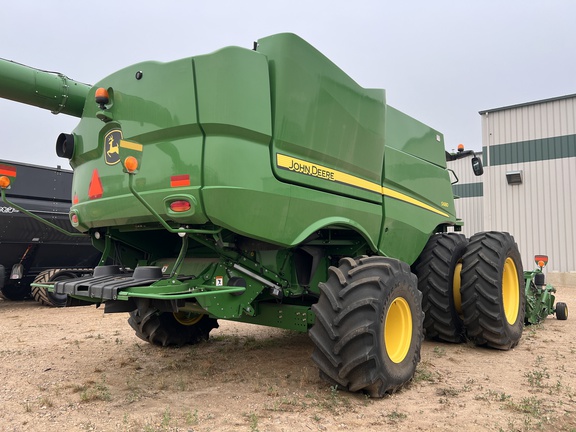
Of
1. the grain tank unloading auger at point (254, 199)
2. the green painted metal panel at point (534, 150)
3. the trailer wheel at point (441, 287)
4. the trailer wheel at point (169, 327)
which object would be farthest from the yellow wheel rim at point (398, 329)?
the green painted metal panel at point (534, 150)

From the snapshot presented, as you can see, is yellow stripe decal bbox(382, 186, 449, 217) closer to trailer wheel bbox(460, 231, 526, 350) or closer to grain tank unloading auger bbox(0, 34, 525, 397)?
grain tank unloading auger bbox(0, 34, 525, 397)

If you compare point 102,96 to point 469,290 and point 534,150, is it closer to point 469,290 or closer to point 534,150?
point 469,290

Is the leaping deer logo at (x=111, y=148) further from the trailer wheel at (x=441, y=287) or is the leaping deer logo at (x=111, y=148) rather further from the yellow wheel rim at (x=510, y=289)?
the yellow wheel rim at (x=510, y=289)

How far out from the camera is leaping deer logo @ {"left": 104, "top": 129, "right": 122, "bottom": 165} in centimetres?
392

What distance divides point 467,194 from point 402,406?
70.2 ft

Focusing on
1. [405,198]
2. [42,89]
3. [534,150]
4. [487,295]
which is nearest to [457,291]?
[487,295]

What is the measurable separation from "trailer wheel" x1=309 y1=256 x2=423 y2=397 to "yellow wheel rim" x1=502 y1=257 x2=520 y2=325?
268cm

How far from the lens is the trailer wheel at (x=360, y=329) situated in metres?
3.50

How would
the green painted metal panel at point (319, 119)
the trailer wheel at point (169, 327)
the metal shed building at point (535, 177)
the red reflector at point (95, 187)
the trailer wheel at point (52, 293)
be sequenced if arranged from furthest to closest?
1. the metal shed building at point (535, 177)
2. the trailer wheel at point (52, 293)
3. the trailer wheel at point (169, 327)
4. the red reflector at point (95, 187)
5. the green painted metal panel at point (319, 119)

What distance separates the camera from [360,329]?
3.47 m

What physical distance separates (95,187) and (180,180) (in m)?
1.12

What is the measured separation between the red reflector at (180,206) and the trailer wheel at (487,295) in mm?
3540

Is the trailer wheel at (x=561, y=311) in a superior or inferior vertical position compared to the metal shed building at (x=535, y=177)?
inferior

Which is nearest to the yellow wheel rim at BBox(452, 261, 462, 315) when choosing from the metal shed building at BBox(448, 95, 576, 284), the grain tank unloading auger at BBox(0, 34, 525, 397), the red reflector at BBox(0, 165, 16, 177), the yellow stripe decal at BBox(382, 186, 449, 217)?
the yellow stripe decal at BBox(382, 186, 449, 217)
